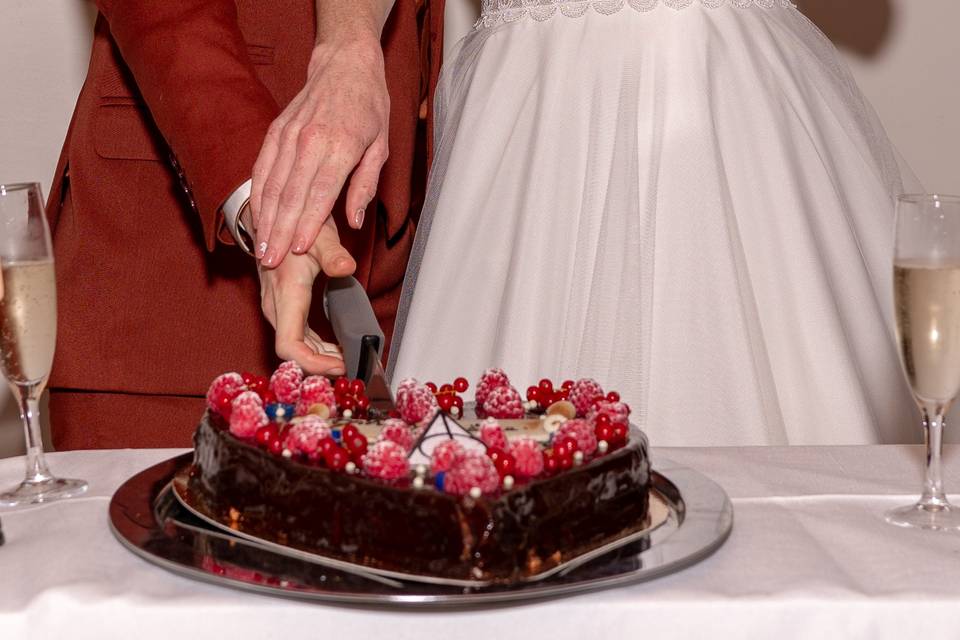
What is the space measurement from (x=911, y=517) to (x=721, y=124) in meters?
0.76

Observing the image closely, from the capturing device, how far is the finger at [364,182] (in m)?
1.19

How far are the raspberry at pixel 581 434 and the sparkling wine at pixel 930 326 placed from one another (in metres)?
0.21

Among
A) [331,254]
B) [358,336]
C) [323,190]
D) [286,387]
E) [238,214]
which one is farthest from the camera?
[238,214]

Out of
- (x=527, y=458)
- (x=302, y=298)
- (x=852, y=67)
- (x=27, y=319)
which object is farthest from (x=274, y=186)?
(x=852, y=67)

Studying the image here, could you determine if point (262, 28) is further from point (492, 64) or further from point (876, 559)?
point (876, 559)

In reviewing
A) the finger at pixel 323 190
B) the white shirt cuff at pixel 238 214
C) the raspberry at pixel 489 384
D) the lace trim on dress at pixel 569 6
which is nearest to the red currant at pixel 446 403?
the raspberry at pixel 489 384

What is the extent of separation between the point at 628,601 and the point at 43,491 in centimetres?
43

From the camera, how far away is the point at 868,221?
1416 millimetres

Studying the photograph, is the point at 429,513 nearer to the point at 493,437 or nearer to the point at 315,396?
the point at 493,437

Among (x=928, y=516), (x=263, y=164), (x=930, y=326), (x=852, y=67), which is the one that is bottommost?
(x=928, y=516)

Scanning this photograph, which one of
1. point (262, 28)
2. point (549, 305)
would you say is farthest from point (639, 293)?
point (262, 28)

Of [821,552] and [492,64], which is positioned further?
[492,64]

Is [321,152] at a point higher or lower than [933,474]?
higher

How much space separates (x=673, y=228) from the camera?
51.5 inches
